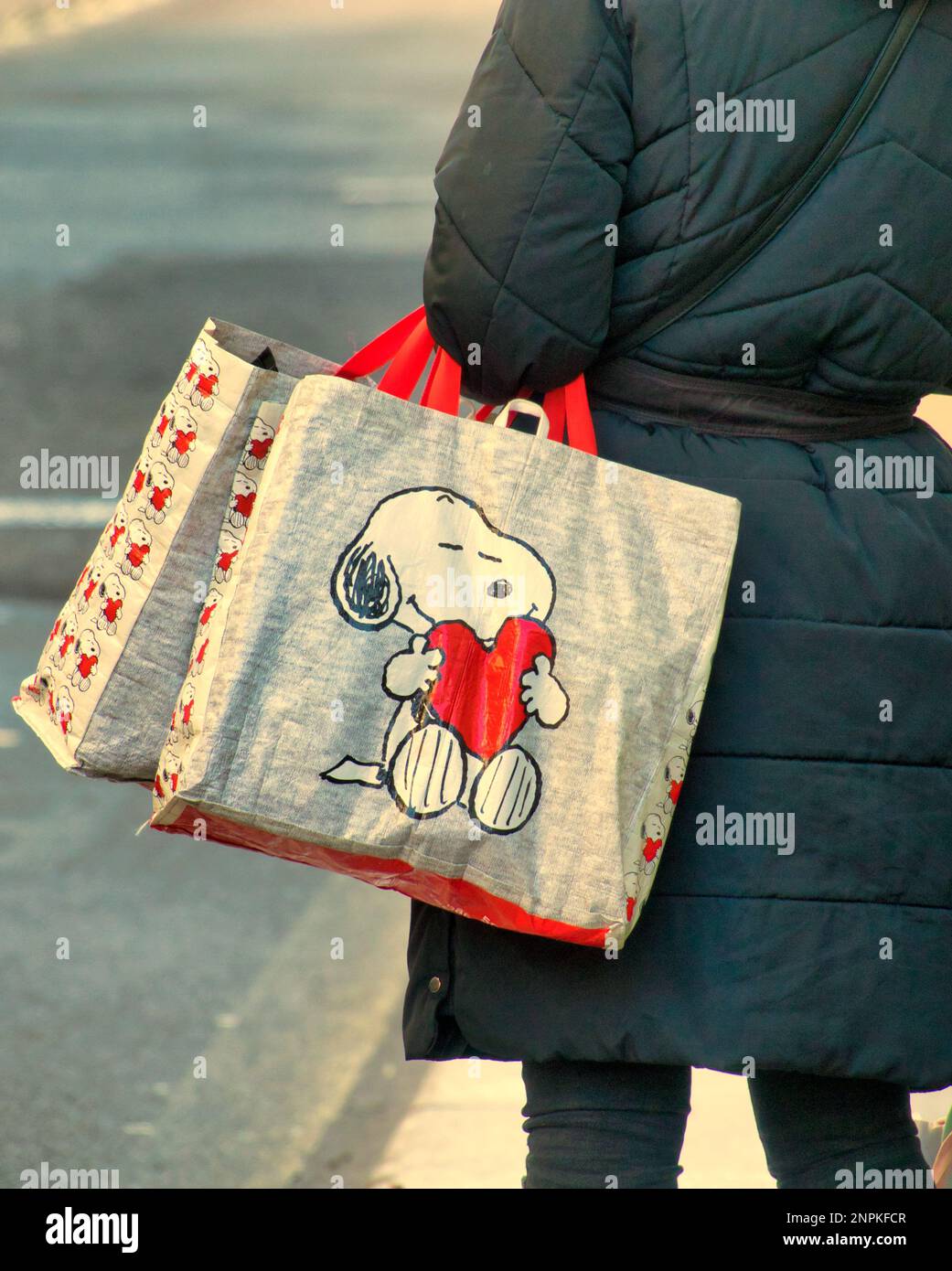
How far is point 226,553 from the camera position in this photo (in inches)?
69.8

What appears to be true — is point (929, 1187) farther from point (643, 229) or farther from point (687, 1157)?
point (643, 229)

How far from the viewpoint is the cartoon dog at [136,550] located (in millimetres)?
1845

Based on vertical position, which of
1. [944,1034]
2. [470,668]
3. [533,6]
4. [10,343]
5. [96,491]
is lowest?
[944,1034]

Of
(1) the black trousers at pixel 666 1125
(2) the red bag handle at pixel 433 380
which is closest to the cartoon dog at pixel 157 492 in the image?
(2) the red bag handle at pixel 433 380

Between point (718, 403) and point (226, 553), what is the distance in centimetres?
57

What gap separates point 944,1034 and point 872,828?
0.23 metres

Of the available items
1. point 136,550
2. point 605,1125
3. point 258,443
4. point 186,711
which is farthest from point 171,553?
point 605,1125

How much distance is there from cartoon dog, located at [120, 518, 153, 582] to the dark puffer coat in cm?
43

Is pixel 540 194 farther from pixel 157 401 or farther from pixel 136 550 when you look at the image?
pixel 157 401

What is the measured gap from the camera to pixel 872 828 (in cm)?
172

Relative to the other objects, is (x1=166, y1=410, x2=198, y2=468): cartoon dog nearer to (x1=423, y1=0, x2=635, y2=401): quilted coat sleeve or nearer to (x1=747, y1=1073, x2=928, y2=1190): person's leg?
(x1=423, y1=0, x2=635, y2=401): quilted coat sleeve

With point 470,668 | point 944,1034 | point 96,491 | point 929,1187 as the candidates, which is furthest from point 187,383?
point 96,491

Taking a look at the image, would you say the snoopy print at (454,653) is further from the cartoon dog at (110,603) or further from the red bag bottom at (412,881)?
the cartoon dog at (110,603)

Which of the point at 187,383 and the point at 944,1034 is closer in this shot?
the point at 944,1034
